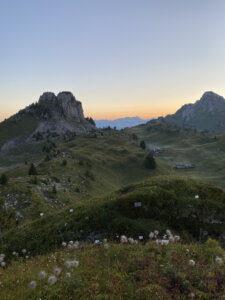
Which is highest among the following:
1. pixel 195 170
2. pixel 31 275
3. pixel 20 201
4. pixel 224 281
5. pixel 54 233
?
pixel 31 275

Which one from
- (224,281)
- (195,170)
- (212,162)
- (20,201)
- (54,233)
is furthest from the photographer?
(212,162)

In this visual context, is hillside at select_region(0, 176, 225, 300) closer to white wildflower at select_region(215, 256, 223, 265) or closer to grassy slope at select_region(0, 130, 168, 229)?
white wildflower at select_region(215, 256, 223, 265)

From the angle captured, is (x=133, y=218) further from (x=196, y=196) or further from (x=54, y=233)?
(x=54, y=233)

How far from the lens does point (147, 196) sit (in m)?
14.4

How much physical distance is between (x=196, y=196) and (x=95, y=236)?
748cm

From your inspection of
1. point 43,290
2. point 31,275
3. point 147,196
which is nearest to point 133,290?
point 43,290

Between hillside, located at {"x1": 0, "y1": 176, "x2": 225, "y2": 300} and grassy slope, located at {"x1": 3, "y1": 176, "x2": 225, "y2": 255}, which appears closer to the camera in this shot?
hillside, located at {"x1": 0, "y1": 176, "x2": 225, "y2": 300}

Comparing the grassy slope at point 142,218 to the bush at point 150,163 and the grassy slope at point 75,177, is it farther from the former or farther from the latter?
the bush at point 150,163

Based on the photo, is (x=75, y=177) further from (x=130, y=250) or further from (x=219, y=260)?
(x=219, y=260)

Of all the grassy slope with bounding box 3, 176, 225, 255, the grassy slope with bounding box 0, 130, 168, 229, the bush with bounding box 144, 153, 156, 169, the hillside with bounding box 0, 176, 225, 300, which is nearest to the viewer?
the hillside with bounding box 0, 176, 225, 300

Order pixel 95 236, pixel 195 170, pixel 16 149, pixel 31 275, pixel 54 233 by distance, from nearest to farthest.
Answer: pixel 31 275
pixel 95 236
pixel 54 233
pixel 195 170
pixel 16 149

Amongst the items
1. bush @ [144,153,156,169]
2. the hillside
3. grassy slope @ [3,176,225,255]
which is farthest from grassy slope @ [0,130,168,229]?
the hillside

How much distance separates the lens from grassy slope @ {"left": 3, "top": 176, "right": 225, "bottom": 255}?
12.8m

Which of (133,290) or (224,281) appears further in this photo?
(224,281)
